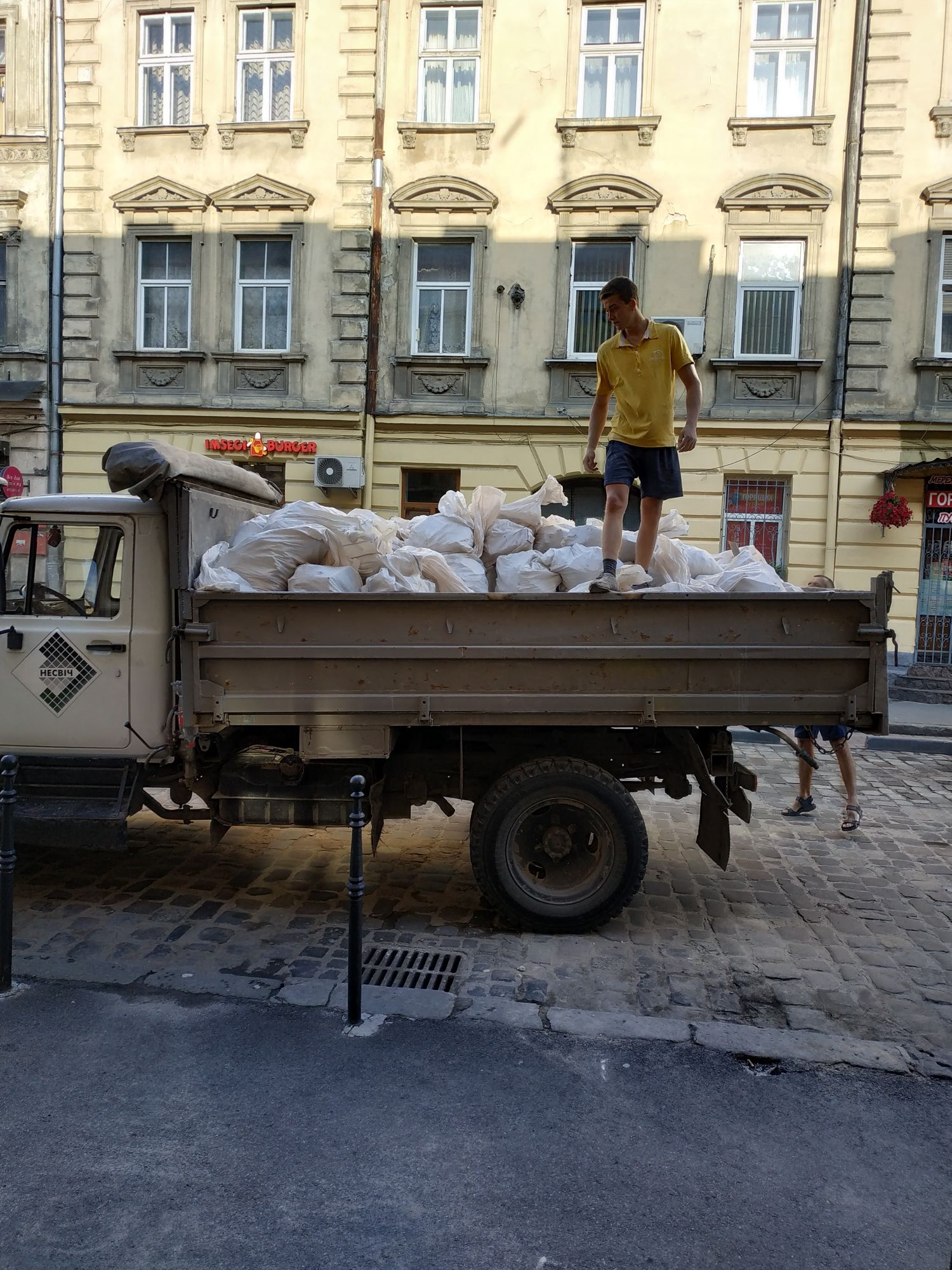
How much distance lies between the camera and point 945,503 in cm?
1362

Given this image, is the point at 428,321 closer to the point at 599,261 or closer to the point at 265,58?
the point at 599,261

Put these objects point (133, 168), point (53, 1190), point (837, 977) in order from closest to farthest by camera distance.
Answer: point (53, 1190) < point (837, 977) < point (133, 168)

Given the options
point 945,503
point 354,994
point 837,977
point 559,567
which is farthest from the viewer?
point 945,503

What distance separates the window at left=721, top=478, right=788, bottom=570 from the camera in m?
14.0

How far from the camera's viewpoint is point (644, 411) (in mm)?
4969

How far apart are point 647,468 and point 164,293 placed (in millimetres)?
12562

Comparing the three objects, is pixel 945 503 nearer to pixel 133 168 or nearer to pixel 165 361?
pixel 165 361

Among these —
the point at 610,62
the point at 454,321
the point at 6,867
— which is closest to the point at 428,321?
the point at 454,321

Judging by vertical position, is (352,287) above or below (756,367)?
above

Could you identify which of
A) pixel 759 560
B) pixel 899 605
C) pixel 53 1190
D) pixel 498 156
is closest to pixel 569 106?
pixel 498 156

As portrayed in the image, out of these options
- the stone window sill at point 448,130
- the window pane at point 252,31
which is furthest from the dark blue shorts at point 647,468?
the window pane at point 252,31

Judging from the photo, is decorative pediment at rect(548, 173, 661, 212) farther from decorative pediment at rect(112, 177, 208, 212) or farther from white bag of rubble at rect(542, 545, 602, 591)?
white bag of rubble at rect(542, 545, 602, 591)

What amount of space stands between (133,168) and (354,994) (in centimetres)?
1542

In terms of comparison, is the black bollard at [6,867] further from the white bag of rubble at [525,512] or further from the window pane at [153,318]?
the window pane at [153,318]
